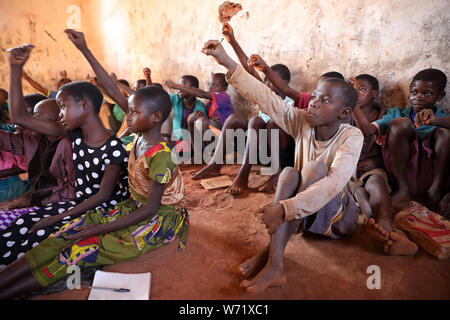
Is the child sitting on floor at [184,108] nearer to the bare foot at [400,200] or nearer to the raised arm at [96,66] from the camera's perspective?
the raised arm at [96,66]

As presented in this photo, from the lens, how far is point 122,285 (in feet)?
4.21

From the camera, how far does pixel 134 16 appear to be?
5.18 meters

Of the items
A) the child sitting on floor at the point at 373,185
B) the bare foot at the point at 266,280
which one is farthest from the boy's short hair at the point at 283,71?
the bare foot at the point at 266,280

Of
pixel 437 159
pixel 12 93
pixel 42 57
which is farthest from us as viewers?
pixel 42 57

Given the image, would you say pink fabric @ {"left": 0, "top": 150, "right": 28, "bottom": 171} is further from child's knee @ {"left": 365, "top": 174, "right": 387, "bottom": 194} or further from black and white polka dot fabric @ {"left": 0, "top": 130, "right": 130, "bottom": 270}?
child's knee @ {"left": 365, "top": 174, "right": 387, "bottom": 194}

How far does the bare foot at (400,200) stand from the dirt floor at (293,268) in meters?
0.44

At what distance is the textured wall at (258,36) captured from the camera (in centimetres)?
228

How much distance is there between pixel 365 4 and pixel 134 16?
4.22 meters

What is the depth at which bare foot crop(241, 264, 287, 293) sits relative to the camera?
1.25 metres

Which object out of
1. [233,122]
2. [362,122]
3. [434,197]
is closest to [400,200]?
[434,197]

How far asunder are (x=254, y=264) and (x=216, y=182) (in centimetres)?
131
